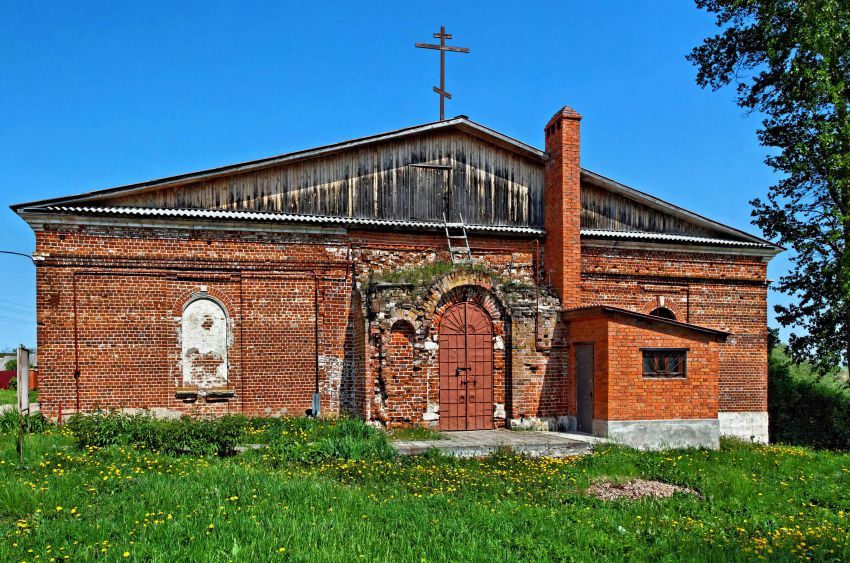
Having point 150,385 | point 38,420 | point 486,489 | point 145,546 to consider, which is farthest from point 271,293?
point 145,546

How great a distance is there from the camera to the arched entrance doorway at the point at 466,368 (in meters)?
15.2

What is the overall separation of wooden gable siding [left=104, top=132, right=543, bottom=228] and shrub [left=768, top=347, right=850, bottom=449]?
913 cm

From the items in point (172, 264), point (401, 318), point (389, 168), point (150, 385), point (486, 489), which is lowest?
point (486, 489)

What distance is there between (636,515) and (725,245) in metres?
11.9

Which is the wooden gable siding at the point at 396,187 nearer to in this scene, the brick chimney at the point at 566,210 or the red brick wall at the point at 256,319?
the red brick wall at the point at 256,319

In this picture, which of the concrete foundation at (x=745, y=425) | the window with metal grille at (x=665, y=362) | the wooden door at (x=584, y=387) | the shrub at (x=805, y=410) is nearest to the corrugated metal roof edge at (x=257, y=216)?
the wooden door at (x=584, y=387)

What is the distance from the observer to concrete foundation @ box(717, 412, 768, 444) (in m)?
17.9

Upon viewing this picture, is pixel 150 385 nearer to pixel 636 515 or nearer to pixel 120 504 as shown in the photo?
pixel 120 504

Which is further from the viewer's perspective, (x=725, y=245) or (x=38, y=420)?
(x=725, y=245)

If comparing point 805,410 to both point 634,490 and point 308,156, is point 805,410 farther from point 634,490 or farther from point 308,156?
point 308,156

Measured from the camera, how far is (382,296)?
577 inches

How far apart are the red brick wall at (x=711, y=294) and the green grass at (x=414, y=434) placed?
5.85 metres

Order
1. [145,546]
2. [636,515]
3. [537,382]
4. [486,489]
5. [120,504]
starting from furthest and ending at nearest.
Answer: [537,382] → [486,489] → [636,515] → [120,504] → [145,546]

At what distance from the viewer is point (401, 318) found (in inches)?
575
